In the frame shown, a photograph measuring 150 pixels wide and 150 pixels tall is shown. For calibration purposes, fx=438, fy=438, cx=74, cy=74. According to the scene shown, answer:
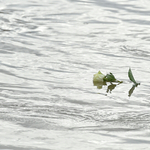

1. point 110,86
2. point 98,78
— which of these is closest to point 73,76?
point 98,78

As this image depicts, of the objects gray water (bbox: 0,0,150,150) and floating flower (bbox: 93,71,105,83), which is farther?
floating flower (bbox: 93,71,105,83)

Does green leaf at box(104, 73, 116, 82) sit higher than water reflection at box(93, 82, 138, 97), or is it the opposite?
green leaf at box(104, 73, 116, 82)

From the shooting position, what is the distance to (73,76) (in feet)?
13.3

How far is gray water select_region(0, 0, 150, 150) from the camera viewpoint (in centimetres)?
273

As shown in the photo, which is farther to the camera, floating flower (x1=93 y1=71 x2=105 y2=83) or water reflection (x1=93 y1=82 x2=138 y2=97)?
floating flower (x1=93 y1=71 x2=105 y2=83)

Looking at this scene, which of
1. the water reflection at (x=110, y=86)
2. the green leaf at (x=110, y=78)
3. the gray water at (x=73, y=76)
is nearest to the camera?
Answer: the gray water at (x=73, y=76)

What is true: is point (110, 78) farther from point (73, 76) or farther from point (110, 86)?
point (73, 76)

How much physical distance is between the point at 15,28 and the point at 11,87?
2411 mm

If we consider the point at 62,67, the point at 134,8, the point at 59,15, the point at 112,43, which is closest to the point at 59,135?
the point at 62,67

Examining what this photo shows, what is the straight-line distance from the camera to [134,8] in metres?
7.21

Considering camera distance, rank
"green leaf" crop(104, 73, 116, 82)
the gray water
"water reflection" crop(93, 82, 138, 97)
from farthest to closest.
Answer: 1. "green leaf" crop(104, 73, 116, 82)
2. "water reflection" crop(93, 82, 138, 97)
3. the gray water

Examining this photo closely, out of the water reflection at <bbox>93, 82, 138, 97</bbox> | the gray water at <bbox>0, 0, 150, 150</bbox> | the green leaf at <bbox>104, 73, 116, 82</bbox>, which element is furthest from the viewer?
the green leaf at <bbox>104, 73, 116, 82</bbox>

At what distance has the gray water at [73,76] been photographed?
273 centimetres

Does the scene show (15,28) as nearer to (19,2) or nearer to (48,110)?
(19,2)
